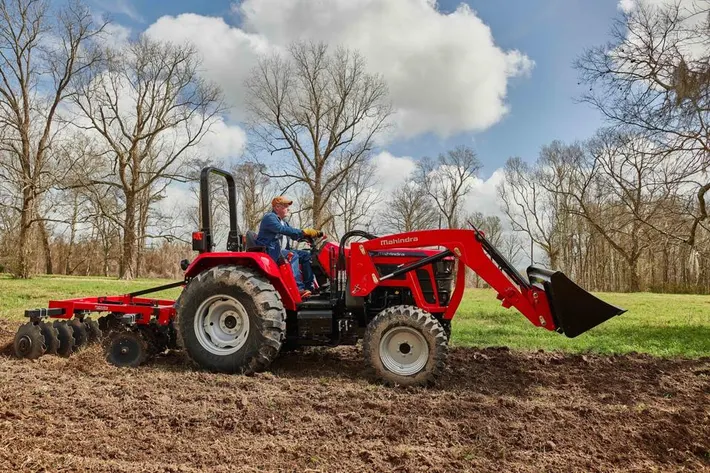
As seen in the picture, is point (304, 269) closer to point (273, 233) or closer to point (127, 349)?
point (273, 233)

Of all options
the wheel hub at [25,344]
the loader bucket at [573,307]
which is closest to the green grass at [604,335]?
the loader bucket at [573,307]

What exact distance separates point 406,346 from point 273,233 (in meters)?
2.05

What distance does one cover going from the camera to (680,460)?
338 centimetres

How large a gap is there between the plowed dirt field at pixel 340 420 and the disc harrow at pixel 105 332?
0.24 metres

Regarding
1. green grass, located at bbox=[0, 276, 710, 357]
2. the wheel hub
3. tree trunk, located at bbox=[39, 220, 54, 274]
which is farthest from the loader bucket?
tree trunk, located at bbox=[39, 220, 54, 274]

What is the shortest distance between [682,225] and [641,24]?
551 centimetres

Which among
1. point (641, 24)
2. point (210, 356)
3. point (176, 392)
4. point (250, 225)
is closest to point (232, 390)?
point (176, 392)

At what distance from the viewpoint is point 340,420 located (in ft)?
13.1

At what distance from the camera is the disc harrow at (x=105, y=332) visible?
6.03m

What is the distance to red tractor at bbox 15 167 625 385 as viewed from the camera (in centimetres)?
518

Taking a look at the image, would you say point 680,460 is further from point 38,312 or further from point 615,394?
point 38,312

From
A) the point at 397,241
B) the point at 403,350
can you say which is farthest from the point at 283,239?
the point at 403,350

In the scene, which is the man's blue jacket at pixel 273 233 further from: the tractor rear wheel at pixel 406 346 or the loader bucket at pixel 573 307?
the loader bucket at pixel 573 307

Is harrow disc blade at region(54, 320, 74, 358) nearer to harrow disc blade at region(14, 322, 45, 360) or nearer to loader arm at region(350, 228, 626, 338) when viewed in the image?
harrow disc blade at region(14, 322, 45, 360)
